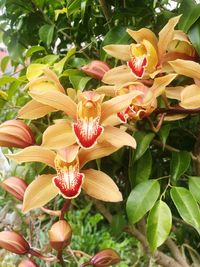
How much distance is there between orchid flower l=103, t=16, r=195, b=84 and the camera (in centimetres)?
58

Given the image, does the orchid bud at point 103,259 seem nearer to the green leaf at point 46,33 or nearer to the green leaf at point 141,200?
the green leaf at point 141,200

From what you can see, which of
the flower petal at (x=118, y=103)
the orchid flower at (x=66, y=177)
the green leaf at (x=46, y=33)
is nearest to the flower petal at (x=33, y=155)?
the orchid flower at (x=66, y=177)

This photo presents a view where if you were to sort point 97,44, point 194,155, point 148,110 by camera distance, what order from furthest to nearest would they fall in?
1. point 97,44
2. point 194,155
3. point 148,110

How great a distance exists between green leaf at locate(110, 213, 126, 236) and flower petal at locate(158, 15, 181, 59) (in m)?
0.30

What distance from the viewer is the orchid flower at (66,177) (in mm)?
531

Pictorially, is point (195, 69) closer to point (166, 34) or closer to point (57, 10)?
point (166, 34)

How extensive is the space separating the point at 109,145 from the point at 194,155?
188 mm

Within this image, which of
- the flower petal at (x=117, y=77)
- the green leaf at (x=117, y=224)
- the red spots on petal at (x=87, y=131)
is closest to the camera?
the red spots on petal at (x=87, y=131)

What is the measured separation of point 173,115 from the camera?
59cm

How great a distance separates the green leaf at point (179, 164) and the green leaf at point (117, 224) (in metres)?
0.16

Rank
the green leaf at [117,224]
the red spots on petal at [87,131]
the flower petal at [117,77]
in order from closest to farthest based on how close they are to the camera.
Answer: the red spots on petal at [87,131]
the flower petal at [117,77]
the green leaf at [117,224]

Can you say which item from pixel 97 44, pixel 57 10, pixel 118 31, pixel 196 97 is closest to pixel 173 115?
pixel 196 97

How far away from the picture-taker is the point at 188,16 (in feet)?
1.95

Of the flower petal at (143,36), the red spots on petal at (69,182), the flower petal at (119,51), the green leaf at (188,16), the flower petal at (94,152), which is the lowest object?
the red spots on petal at (69,182)
